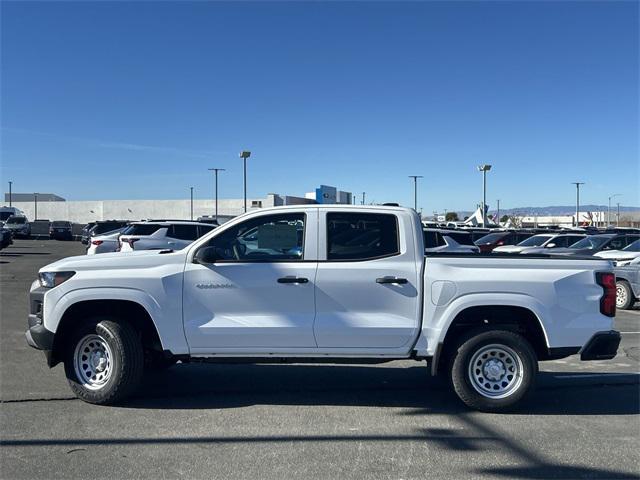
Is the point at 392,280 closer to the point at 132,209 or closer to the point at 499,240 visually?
the point at 499,240

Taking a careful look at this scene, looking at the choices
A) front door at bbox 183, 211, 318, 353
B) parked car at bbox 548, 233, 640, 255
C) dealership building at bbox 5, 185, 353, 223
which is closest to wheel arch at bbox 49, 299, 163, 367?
front door at bbox 183, 211, 318, 353

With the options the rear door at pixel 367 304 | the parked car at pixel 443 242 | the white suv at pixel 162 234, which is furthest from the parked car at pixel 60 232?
the rear door at pixel 367 304

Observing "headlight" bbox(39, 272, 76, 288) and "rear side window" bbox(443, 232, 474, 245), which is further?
"rear side window" bbox(443, 232, 474, 245)

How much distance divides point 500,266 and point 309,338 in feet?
6.40

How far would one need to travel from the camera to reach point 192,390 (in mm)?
6785

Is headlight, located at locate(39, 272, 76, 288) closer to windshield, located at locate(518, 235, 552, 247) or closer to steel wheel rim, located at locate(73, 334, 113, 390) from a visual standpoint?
steel wheel rim, located at locate(73, 334, 113, 390)

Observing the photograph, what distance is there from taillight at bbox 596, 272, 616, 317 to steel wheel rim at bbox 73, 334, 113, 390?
478 centimetres

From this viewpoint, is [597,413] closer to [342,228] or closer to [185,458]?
[342,228]

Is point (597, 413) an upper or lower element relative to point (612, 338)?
lower

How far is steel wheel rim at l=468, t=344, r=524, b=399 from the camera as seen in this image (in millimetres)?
6027

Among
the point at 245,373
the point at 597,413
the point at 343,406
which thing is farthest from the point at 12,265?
the point at 597,413

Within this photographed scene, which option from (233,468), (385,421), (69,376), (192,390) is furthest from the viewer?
(192,390)

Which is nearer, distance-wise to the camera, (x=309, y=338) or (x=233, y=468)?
(x=233, y=468)

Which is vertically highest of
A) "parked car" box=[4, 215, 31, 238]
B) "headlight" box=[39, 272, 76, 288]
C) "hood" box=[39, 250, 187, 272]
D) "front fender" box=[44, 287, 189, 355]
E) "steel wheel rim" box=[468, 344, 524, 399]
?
"parked car" box=[4, 215, 31, 238]
